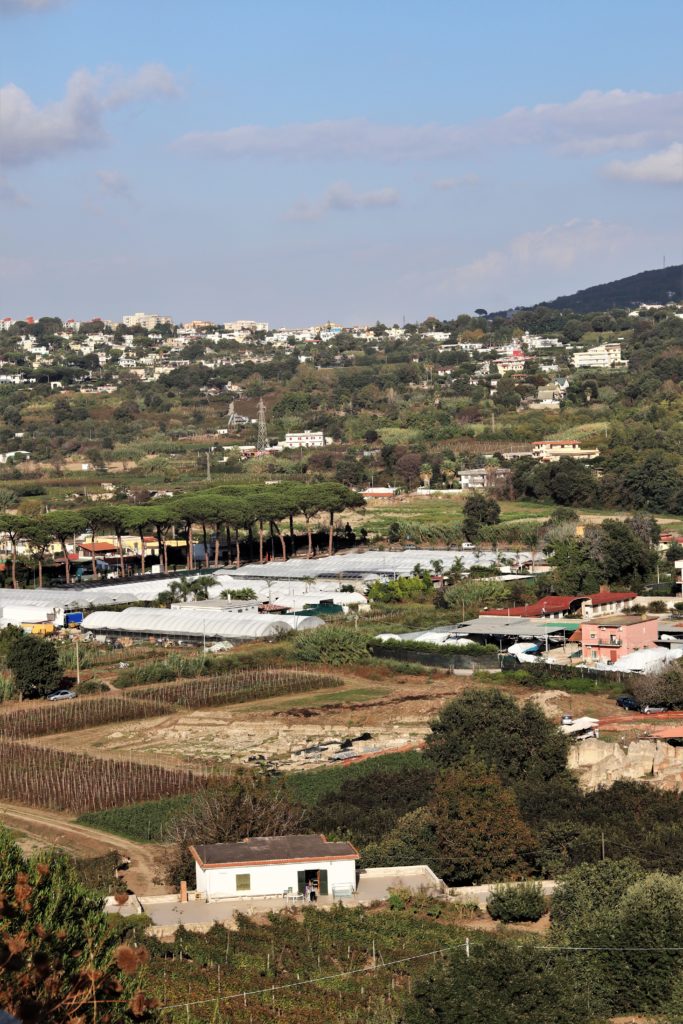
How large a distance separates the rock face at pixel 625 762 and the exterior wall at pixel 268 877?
8.11 metres

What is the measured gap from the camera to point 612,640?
136 feet

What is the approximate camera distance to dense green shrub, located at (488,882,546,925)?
66.6 ft

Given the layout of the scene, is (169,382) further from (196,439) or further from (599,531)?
(599,531)

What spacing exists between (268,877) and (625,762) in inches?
397

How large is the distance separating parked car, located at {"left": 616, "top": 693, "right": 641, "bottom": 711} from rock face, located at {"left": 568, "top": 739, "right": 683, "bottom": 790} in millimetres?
5661

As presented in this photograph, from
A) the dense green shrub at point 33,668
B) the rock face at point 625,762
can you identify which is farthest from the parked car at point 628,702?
the dense green shrub at point 33,668

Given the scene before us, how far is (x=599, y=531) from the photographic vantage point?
2263 inches

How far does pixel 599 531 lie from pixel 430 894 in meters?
37.7

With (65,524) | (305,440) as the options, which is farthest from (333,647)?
(305,440)

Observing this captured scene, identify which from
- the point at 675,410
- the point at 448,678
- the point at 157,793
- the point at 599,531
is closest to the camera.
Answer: the point at 157,793

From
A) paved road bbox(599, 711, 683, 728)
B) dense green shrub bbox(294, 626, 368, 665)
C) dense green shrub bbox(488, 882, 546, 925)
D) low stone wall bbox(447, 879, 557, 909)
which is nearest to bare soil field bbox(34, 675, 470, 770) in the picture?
dense green shrub bbox(294, 626, 368, 665)

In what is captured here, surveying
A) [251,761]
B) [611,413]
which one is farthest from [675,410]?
[251,761]

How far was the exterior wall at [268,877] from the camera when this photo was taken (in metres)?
20.8

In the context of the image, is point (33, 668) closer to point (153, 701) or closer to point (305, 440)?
point (153, 701)
